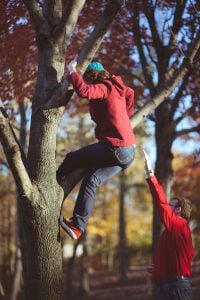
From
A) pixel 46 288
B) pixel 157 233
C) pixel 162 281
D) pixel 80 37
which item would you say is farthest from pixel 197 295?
pixel 46 288

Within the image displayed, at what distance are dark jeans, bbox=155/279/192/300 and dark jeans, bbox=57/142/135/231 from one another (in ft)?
3.31

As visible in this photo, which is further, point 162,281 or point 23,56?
point 23,56

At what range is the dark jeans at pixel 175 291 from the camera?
4.29m

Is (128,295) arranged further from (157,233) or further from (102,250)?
(102,250)

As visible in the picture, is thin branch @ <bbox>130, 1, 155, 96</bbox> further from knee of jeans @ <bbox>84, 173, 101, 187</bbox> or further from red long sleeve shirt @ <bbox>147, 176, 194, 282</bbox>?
knee of jeans @ <bbox>84, 173, 101, 187</bbox>

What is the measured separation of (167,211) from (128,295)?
46.1ft

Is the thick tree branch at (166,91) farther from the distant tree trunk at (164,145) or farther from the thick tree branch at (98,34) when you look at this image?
the distant tree trunk at (164,145)

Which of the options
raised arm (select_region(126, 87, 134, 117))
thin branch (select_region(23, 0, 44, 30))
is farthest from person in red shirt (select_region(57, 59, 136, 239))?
thin branch (select_region(23, 0, 44, 30))

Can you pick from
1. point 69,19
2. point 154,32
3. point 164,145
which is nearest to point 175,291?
point 69,19

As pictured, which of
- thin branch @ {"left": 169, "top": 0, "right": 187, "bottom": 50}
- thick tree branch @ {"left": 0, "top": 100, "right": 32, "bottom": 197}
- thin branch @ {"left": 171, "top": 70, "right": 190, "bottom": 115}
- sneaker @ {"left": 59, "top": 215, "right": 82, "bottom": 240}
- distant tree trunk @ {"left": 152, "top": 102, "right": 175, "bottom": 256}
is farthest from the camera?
distant tree trunk @ {"left": 152, "top": 102, "right": 175, "bottom": 256}

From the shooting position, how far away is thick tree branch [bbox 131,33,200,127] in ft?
15.0

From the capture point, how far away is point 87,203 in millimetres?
4035

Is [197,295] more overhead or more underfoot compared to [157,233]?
more underfoot

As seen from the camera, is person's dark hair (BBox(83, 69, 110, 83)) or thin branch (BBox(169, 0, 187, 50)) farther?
thin branch (BBox(169, 0, 187, 50))
